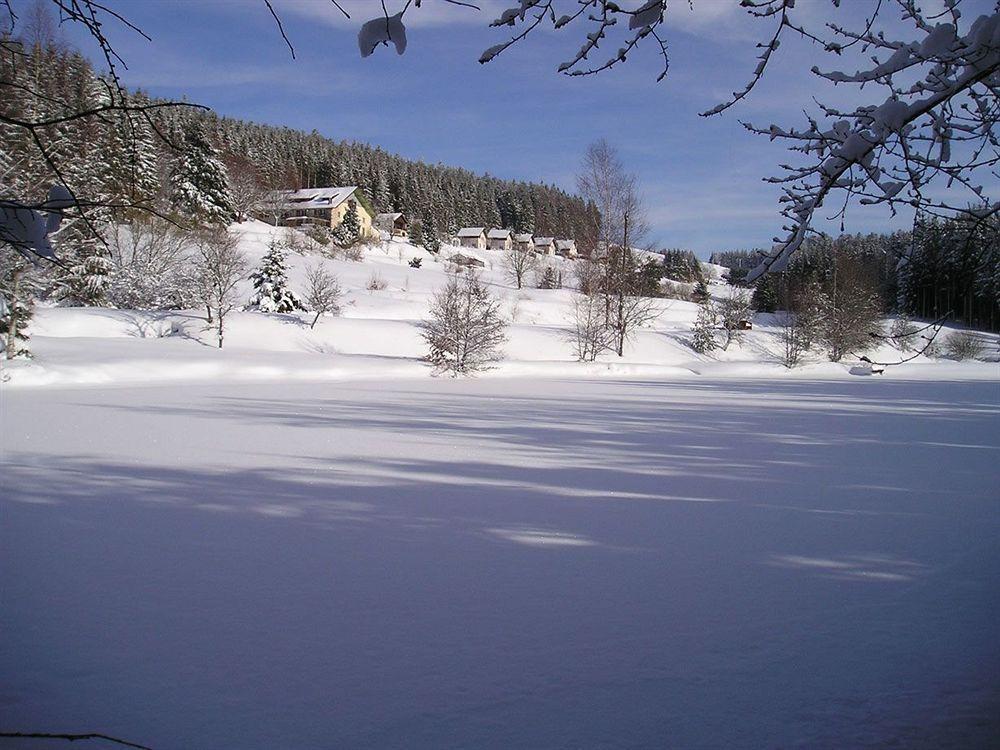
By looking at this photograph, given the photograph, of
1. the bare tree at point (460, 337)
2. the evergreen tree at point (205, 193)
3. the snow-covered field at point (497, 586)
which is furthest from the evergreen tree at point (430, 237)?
the snow-covered field at point (497, 586)

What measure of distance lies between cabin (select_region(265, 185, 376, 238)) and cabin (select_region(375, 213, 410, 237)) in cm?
203

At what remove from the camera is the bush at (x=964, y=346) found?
3178cm

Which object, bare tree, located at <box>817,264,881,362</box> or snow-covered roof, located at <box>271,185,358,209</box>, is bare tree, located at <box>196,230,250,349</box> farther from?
snow-covered roof, located at <box>271,185,358,209</box>

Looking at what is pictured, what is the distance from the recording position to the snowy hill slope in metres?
19.4

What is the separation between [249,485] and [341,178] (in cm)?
7874

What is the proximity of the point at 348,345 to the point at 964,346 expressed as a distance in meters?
32.4

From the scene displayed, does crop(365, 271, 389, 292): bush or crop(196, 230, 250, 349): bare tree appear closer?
crop(196, 230, 250, 349): bare tree

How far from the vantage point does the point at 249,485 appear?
21.2 ft

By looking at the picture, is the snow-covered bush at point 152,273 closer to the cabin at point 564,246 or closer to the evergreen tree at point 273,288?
the evergreen tree at point 273,288

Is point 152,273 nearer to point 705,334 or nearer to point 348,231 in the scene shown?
point 348,231

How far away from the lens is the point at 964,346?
32312 millimetres

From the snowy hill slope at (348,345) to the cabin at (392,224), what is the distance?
73.6ft

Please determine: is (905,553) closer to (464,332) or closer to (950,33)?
(950,33)

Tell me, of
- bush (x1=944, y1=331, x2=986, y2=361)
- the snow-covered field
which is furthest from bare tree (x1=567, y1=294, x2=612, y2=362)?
bush (x1=944, y1=331, x2=986, y2=361)
